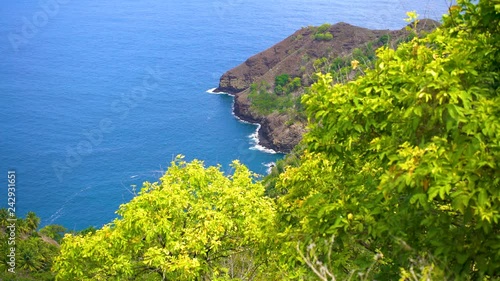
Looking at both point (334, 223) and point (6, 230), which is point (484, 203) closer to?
point (334, 223)

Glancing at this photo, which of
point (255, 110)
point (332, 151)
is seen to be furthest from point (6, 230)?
point (332, 151)

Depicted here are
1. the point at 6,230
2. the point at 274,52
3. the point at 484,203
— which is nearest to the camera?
the point at 484,203

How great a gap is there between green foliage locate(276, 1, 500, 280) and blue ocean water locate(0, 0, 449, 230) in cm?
3910

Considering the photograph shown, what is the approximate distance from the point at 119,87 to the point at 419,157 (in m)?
107

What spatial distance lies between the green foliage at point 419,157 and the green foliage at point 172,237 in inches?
177

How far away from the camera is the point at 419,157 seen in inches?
284

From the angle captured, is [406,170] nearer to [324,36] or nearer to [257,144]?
[257,144]

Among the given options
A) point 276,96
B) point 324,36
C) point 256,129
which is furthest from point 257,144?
point 324,36

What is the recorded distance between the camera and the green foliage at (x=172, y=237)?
14.6m

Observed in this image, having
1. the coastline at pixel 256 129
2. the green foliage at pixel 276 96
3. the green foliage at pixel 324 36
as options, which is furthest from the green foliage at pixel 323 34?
the coastline at pixel 256 129

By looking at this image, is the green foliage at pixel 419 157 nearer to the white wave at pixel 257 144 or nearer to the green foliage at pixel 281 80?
the white wave at pixel 257 144

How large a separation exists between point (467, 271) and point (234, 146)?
81894mm

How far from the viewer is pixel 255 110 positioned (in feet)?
332

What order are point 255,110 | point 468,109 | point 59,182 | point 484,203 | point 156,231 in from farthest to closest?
1. point 255,110
2. point 59,182
3. point 156,231
4. point 468,109
5. point 484,203
